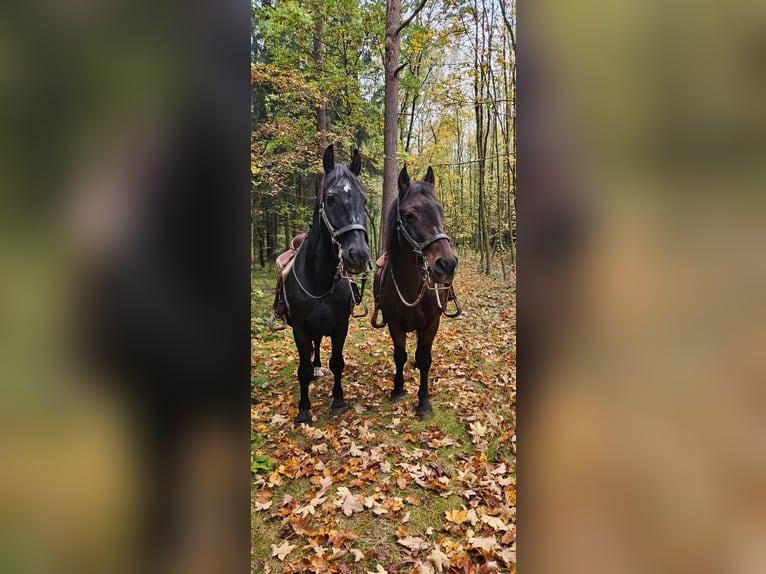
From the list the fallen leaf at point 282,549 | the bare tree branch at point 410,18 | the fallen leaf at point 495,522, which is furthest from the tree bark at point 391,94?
the fallen leaf at point 282,549

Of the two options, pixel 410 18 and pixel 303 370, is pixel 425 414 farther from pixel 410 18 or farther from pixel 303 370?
pixel 410 18

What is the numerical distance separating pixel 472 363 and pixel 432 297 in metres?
0.87

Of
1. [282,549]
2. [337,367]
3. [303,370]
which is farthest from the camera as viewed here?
[337,367]

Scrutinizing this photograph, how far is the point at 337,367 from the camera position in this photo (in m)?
3.19

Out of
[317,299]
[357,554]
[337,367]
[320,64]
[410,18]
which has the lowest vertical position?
[357,554]

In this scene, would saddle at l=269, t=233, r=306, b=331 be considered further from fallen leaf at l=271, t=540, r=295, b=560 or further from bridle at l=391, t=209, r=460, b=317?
fallen leaf at l=271, t=540, r=295, b=560

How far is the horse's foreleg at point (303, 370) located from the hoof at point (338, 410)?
206mm

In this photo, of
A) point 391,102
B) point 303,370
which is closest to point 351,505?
point 303,370

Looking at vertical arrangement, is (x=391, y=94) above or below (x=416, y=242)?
above

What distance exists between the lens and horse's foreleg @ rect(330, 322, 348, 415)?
3.08 metres

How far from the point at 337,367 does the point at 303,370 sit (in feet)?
1.01

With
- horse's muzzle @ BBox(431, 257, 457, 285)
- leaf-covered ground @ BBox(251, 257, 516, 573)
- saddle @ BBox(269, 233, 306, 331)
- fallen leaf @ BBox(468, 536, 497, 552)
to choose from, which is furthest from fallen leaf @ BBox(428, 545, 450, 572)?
saddle @ BBox(269, 233, 306, 331)

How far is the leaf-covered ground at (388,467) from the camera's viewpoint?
5.59 ft
